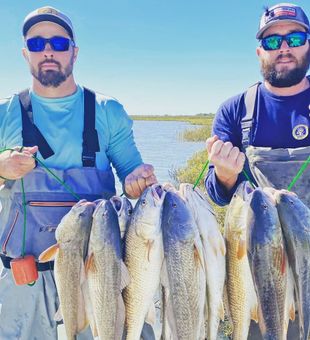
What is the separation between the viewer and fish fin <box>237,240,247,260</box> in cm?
278

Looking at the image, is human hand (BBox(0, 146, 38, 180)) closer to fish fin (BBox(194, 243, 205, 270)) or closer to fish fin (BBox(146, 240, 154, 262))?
fish fin (BBox(146, 240, 154, 262))

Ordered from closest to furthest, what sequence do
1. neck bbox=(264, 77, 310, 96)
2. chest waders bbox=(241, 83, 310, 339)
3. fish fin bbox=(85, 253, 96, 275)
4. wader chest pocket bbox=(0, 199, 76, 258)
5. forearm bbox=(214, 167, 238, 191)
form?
fish fin bbox=(85, 253, 96, 275), forearm bbox=(214, 167, 238, 191), wader chest pocket bbox=(0, 199, 76, 258), chest waders bbox=(241, 83, 310, 339), neck bbox=(264, 77, 310, 96)

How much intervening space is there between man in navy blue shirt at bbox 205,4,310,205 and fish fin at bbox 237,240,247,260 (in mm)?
767

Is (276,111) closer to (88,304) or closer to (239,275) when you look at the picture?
(239,275)

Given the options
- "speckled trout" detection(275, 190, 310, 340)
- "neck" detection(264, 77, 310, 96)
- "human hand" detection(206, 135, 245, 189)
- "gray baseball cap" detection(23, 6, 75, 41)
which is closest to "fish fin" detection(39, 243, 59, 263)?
"human hand" detection(206, 135, 245, 189)

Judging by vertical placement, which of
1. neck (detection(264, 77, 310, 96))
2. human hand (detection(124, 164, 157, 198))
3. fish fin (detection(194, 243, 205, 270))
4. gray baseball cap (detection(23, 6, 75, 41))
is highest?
gray baseball cap (detection(23, 6, 75, 41))

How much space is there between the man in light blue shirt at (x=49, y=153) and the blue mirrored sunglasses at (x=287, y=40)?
4.22 feet

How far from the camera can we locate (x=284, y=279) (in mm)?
2773

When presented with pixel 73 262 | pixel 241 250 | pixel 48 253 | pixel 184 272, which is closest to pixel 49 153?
pixel 48 253

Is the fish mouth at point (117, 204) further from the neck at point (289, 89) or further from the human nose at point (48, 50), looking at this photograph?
the neck at point (289, 89)

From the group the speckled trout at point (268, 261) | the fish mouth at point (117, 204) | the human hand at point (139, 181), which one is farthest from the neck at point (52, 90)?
the speckled trout at point (268, 261)

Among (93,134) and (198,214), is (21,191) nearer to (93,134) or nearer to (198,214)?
(93,134)

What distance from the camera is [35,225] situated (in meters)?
3.46

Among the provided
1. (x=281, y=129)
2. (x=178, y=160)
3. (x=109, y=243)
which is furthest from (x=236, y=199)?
(x=178, y=160)
